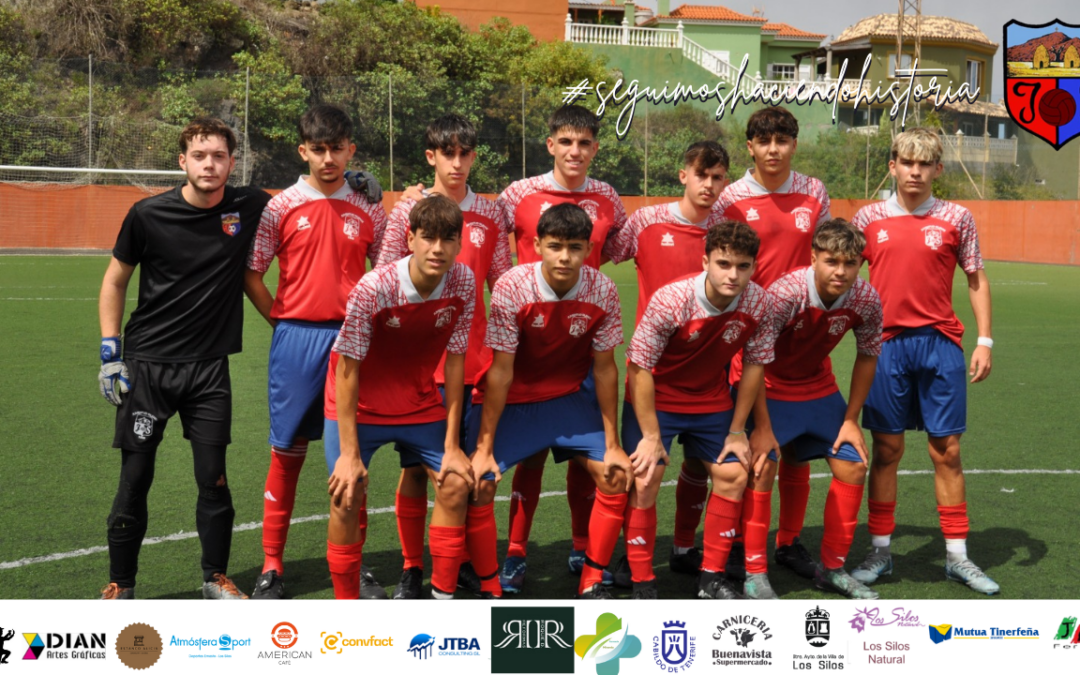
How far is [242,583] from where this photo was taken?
4.23m

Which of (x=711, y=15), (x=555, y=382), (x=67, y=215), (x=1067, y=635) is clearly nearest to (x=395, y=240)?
(x=555, y=382)

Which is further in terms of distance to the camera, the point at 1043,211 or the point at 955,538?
the point at 1043,211

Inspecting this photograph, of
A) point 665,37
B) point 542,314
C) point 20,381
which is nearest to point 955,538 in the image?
point 542,314

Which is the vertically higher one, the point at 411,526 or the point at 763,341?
the point at 763,341

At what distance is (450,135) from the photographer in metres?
4.29

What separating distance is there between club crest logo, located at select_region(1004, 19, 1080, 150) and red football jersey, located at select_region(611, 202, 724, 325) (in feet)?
57.2

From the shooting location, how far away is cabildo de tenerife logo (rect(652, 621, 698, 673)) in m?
3.29

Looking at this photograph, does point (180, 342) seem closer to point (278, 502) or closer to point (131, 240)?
point (131, 240)

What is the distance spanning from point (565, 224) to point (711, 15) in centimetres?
5167

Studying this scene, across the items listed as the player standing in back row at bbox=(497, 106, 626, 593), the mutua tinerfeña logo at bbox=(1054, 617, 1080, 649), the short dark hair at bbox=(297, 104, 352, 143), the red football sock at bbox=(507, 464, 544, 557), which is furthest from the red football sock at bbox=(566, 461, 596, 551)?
the mutua tinerfeña logo at bbox=(1054, 617, 1080, 649)

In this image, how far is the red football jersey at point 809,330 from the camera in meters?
4.14

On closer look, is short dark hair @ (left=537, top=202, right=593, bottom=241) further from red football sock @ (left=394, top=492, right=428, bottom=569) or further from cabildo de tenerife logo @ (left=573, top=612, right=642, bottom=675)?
cabildo de tenerife logo @ (left=573, top=612, right=642, bottom=675)

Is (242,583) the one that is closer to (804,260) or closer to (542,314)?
(542,314)

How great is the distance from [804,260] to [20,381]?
21.0 feet
